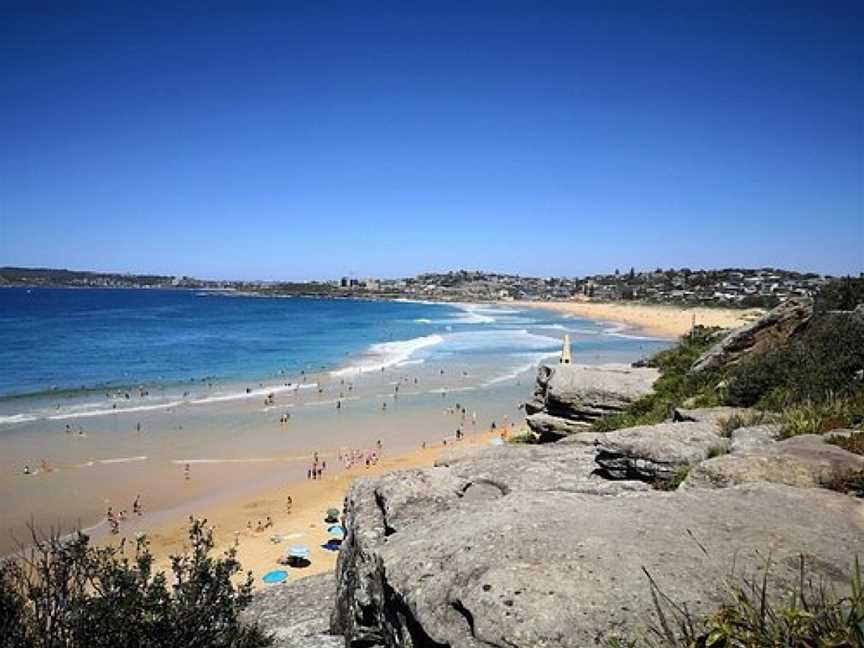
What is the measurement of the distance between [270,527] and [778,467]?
59.6ft

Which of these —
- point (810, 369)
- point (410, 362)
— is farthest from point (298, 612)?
point (410, 362)

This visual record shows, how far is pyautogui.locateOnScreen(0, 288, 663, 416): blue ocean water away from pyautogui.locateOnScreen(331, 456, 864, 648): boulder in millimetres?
41136

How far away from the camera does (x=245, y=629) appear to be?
22.9 feet

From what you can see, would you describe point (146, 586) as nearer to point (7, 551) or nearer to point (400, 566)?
point (400, 566)

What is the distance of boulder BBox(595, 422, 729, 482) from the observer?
7.27 metres

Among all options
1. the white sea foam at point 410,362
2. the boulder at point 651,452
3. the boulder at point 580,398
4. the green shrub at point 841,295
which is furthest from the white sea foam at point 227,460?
the white sea foam at point 410,362

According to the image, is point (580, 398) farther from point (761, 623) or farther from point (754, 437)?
point (761, 623)

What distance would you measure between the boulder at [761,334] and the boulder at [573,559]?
960 centimetres

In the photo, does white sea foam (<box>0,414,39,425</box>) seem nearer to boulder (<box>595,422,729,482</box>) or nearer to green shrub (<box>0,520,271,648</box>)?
green shrub (<box>0,520,271,648</box>)

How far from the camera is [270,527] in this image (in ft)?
68.2

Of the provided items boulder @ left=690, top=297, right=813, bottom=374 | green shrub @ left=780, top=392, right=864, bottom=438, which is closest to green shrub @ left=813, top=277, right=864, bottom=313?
boulder @ left=690, top=297, right=813, bottom=374

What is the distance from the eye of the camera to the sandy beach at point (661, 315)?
87688 mm

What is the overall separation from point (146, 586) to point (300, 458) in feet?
74.6

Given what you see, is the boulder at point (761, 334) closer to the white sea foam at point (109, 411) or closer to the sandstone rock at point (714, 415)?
the sandstone rock at point (714, 415)
